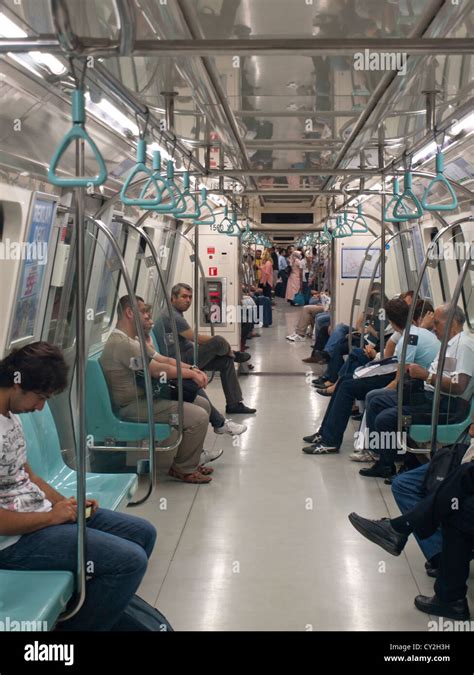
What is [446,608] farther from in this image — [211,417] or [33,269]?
[211,417]

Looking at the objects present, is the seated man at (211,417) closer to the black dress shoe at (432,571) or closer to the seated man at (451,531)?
the black dress shoe at (432,571)

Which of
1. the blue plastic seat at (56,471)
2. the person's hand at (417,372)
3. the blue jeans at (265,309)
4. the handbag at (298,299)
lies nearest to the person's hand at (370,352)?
the person's hand at (417,372)

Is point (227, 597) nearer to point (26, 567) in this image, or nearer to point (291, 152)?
point (26, 567)

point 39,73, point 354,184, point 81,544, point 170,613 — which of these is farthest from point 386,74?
point 354,184

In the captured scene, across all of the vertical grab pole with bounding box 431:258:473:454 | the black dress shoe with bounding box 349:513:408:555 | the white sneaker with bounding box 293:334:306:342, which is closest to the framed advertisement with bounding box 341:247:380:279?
the white sneaker with bounding box 293:334:306:342

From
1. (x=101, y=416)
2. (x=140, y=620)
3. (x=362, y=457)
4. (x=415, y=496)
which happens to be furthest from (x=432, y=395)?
(x=140, y=620)

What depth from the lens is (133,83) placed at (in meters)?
4.43

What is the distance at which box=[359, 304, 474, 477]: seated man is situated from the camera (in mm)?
5279

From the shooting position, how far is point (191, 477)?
659 centimetres

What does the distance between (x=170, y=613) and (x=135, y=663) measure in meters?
0.80

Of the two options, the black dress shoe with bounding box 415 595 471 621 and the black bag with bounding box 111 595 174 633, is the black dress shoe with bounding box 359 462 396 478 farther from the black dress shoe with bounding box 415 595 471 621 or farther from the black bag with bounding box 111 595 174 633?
the black bag with bounding box 111 595 174 633

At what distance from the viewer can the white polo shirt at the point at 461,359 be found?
5.20 m

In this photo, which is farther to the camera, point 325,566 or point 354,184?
point 354,184

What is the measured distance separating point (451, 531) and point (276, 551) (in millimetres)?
1380
